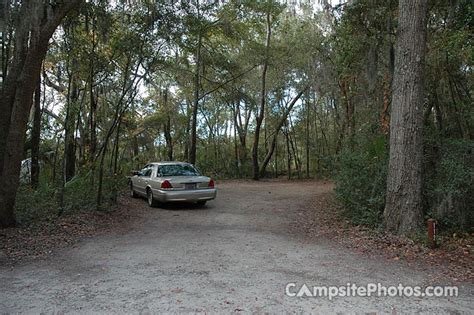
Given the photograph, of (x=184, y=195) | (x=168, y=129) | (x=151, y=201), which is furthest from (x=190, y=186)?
(x=168, y=129)

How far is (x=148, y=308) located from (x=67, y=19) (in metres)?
8.18

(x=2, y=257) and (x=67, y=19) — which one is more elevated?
(x=67, y=19)

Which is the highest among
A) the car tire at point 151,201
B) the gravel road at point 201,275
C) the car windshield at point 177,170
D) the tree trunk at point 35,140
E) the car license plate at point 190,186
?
the tree trunk at point 35,140

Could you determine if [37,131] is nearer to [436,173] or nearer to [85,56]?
[85,56]

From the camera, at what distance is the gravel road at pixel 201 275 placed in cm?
360

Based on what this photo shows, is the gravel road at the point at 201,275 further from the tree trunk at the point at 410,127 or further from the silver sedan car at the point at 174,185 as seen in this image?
the silver sedan car at the point at 174,185

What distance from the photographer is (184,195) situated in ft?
32.6

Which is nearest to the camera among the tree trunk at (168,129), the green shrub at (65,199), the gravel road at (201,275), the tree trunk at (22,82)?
the gravel road at (201,275)

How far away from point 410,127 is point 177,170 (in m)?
6.85

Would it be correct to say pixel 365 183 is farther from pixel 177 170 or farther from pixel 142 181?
pixel 142 181

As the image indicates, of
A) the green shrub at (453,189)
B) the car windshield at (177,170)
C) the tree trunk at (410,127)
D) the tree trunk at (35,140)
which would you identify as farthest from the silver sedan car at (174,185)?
the green shrub at (453,189)

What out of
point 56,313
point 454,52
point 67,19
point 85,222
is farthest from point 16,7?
point 454,52

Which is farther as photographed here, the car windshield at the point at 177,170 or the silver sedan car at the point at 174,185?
the car windshield at the point at 177,170

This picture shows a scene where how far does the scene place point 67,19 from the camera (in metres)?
8.74
